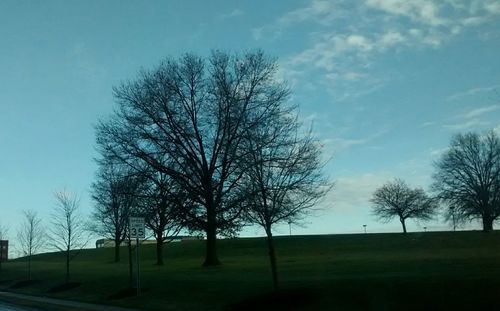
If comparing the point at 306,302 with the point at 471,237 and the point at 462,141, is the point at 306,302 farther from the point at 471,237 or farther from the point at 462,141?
the point at 462,141

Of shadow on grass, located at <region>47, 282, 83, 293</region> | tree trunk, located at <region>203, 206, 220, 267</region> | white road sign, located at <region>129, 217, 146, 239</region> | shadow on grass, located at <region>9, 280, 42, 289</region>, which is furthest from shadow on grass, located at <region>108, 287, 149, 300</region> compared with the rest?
shadow on grass, located at <region>9, 280, 42, 289</region>

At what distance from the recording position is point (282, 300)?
55.4 feet

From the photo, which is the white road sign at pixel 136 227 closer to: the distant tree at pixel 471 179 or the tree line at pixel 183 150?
the tree line at pixel 183 150

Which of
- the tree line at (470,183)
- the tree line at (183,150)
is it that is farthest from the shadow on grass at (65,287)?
the tree line at (470,183)

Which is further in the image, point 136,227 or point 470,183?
point 470,183

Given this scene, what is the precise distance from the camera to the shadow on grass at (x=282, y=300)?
53.7 feet

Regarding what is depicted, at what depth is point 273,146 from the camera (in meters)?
21.5

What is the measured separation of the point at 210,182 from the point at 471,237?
40.1 meters

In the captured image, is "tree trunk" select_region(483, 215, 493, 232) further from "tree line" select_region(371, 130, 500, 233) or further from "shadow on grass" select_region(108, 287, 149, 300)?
"shadow on grass" select_region(108, 287, 149, 300)

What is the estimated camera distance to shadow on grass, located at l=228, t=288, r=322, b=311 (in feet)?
53.7

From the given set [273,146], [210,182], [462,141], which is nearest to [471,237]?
[462,141]

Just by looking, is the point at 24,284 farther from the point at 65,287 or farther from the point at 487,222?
the point at 487,222

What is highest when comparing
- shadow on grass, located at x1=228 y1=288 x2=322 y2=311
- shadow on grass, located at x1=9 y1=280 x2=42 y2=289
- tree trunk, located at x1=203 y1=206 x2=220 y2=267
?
tree trunk, located at x1=203 y1=206 x2=220 y2=267

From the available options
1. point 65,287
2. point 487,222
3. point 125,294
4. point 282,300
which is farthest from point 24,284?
point 487,222
